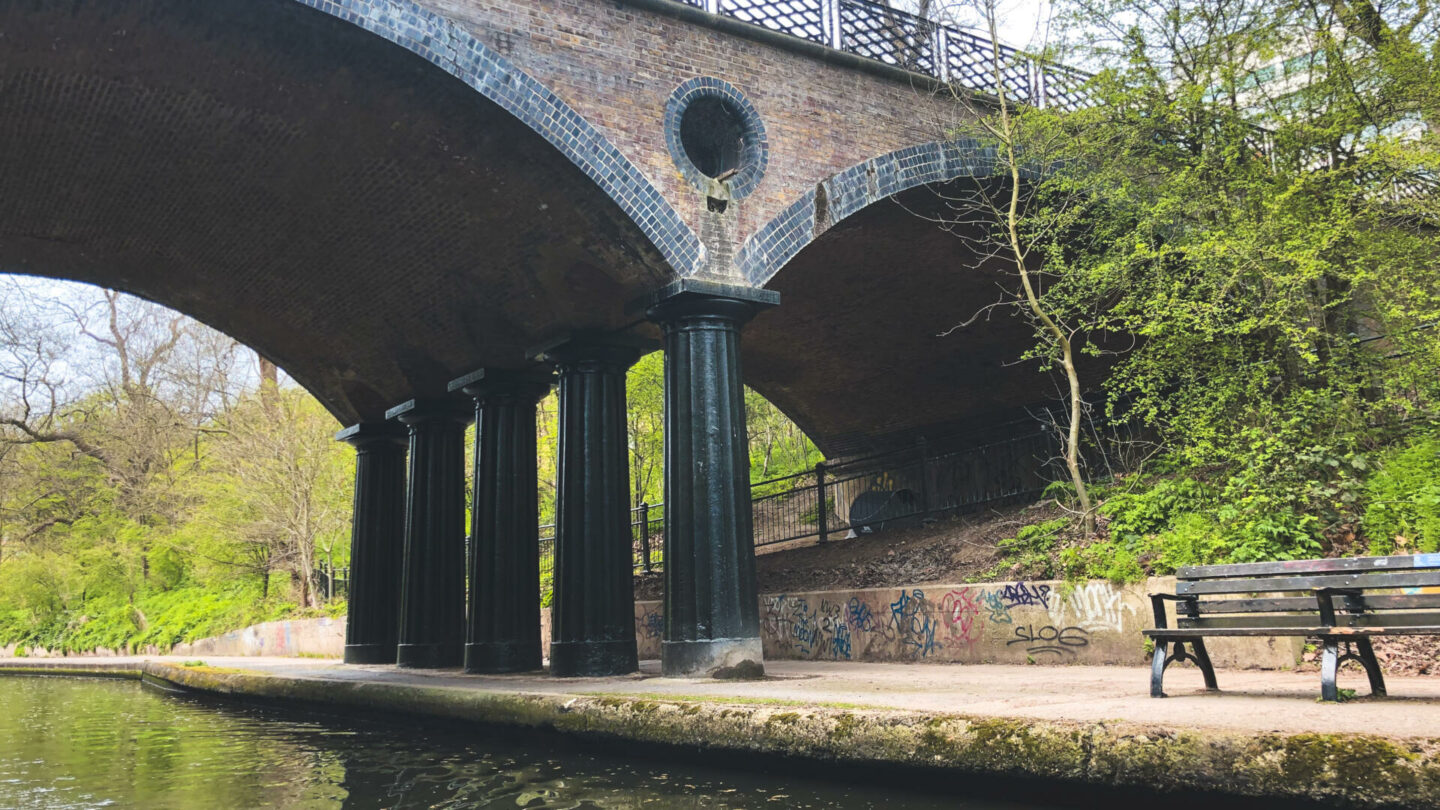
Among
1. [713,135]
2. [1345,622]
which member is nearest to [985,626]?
[1345,622]

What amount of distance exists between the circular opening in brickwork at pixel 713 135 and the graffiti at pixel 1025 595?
178 inches

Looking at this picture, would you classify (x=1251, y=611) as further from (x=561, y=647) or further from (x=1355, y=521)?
(x=561, y=647)

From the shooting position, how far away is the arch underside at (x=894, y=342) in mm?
12953

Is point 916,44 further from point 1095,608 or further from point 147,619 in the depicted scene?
point 147,619

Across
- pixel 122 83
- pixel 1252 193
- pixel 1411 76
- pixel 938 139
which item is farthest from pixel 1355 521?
pixel 122 83

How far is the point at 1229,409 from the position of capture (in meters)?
10.0

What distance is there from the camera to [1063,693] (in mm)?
6070

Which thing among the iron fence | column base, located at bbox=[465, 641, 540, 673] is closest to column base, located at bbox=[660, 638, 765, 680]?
column base, located at bbox=[465, 641, 540, 673]

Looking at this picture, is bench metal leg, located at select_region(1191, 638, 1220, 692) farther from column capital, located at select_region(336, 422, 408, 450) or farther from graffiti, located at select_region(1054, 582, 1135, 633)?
column capital, located at select_region(336, 422, 408, 450)

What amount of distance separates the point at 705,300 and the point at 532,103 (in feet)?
7.24

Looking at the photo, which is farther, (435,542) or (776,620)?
(435,542)

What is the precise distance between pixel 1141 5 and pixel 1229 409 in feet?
14.1

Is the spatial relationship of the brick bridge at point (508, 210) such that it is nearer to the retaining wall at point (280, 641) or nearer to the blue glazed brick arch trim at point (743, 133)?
the blue glazed brick arch trim at point (743, 133)

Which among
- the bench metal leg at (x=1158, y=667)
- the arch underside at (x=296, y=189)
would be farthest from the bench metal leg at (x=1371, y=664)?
the arch underside at (x=296, y=189)
